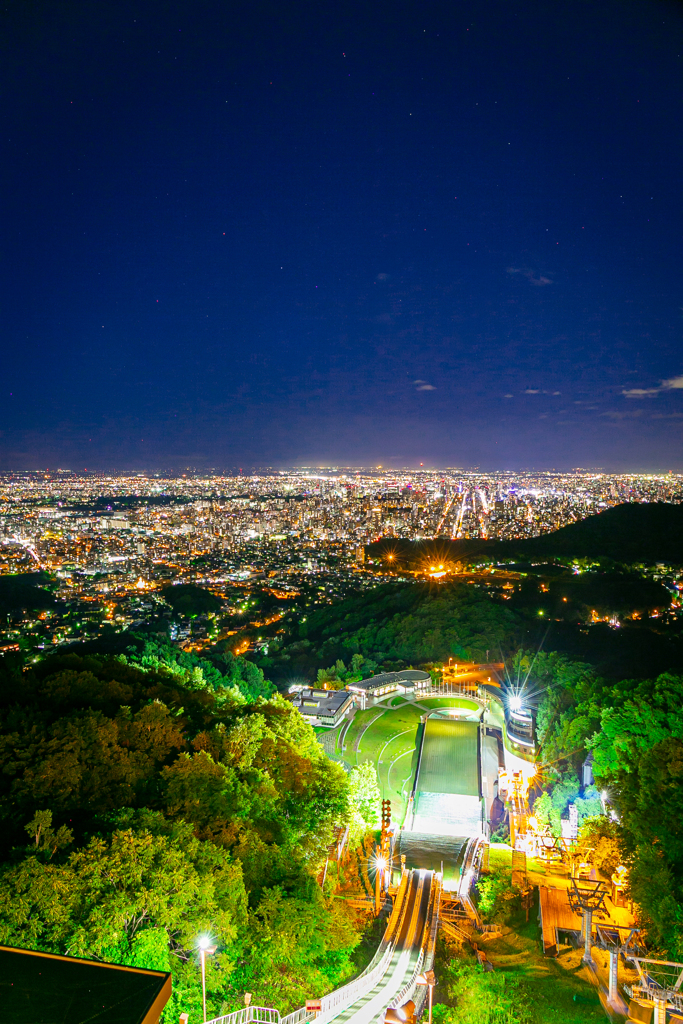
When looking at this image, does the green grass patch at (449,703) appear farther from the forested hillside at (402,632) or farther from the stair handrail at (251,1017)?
the stair handrail at (251,1017)

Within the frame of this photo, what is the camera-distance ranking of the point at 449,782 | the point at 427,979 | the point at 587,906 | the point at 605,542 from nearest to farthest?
1. the point at 427,979
2. the point at 587,906
3. the point at 449,782
4. the point at 605,542

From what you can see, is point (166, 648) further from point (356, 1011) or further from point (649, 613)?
point (649, 613)

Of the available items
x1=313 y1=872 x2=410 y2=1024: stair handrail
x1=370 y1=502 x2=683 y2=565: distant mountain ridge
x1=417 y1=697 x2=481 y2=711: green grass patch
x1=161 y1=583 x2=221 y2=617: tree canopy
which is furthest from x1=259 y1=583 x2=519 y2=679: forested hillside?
x1=313 y1=872 x2=410 y2=1024: stair handrail

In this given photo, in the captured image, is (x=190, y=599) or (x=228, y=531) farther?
(x=228, y=531)

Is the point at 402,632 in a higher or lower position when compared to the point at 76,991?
lower

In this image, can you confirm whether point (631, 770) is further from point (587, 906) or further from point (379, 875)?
point (379, 875)

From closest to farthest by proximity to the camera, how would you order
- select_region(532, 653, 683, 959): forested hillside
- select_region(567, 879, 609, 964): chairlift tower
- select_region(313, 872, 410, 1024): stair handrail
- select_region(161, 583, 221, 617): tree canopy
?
select_region(313, 872, 410, 1024): stair handrail
select_region(532, 653, 683, 959): forested hillside
select_region(567, 879, 609, 964): chairlift tower
select_region(161, 583, 221, 617): tree canopy

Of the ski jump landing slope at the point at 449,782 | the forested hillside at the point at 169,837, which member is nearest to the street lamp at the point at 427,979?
the forested hillside at the point at 169,837

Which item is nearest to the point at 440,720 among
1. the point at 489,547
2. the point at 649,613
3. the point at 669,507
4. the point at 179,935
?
the point at 179,935

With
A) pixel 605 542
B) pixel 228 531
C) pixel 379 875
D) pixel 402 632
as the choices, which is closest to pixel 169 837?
pixel 379 875

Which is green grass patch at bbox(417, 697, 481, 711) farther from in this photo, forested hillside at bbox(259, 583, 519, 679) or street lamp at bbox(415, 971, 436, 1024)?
street lamp at bbox(415, 971, 436, 1024)
